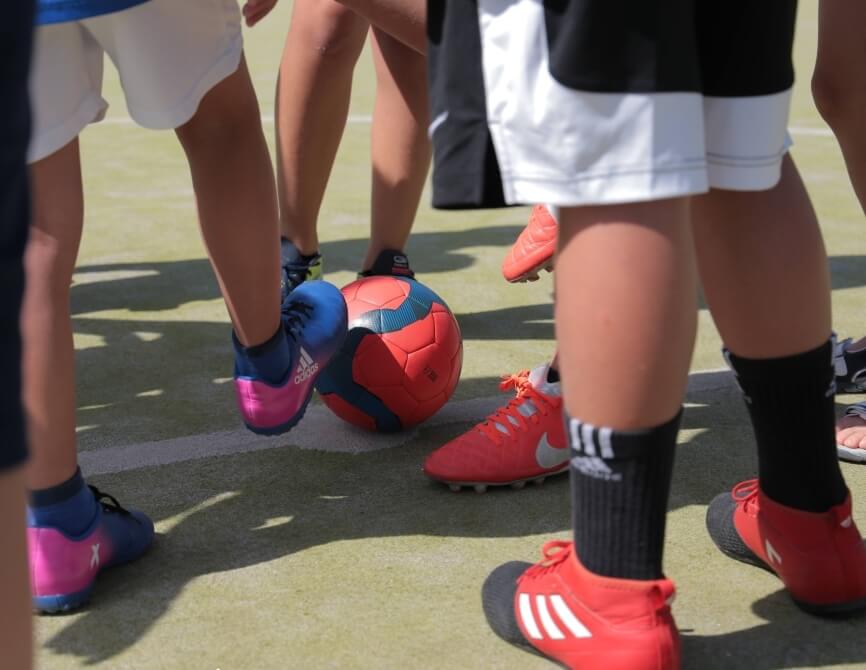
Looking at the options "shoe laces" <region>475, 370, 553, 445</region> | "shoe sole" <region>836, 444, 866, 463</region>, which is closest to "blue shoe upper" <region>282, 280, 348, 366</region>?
"shoe laces" <region>475, 370, 553, 445</region>

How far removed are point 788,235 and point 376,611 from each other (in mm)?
909

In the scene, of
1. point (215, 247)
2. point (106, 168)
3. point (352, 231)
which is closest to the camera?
point (215, 247)

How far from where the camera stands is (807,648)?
1.91 m

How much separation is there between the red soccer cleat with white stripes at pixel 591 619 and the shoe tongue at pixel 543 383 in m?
0.75

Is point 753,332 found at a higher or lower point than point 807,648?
higher

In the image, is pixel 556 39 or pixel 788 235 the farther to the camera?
pixel 788 235

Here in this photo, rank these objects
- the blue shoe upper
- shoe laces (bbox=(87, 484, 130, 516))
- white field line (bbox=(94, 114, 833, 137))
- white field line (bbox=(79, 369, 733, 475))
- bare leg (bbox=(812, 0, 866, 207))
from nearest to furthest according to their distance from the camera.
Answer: shoe laces (bbox=(87, 484, 130, 516)) → bare leg (bbox=(812, 0, 866, 207)) → the blue shoe upper → white field line (bbox=(79, 369, 733, 475)) → white field line (bbox=(94, 114, 833, 137))

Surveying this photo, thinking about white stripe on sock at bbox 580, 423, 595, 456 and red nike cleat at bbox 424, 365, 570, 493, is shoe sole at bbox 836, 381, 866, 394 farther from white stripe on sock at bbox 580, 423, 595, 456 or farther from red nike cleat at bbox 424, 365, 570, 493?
white stripe on sock at bbox 580, 423, 595, 456

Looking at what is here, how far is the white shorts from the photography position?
206cm

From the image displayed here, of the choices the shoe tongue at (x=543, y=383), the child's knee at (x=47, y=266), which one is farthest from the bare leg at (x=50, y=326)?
the shoe tongue at (x=543, y=383)

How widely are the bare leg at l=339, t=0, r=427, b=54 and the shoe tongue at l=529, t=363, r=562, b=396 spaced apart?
755 millimetres

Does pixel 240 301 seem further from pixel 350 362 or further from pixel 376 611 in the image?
pixel 376 611

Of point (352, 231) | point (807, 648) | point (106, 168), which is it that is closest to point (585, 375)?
point (807, 648)

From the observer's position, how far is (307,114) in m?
3.55
